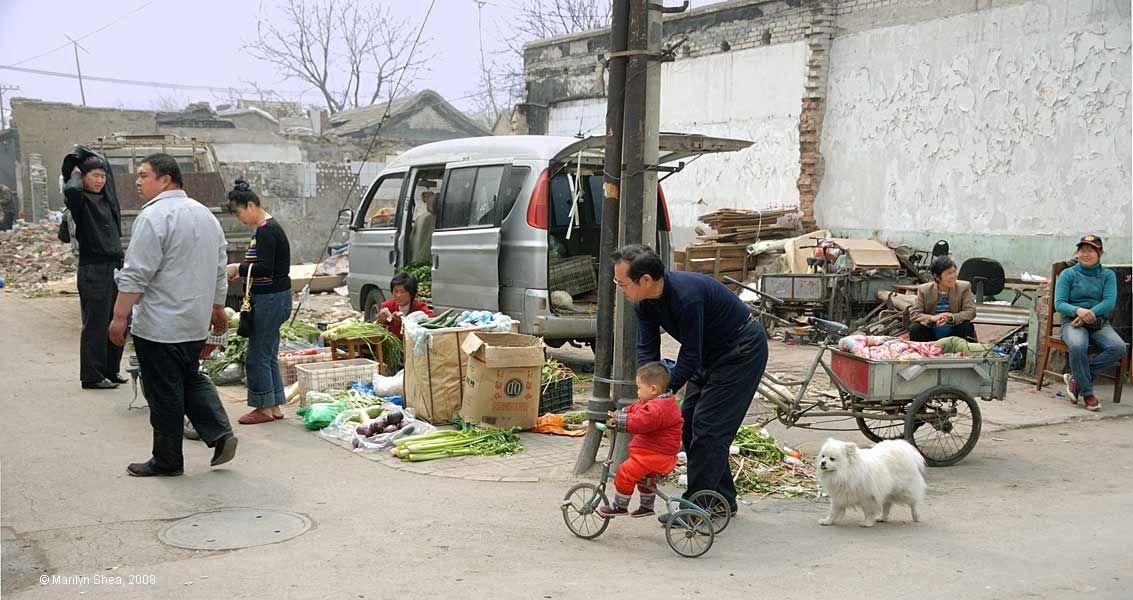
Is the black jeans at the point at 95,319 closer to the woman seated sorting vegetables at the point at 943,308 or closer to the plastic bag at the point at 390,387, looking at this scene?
the plastic bag at the point at 390,387

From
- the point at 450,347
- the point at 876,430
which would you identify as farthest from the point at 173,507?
the point at 876,430

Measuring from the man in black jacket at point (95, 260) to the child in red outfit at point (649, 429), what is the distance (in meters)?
6.02

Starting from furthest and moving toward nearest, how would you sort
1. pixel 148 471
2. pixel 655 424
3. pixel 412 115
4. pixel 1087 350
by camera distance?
1. pixel 412 115
2. pixel 1087 350
3. pixel 148 471
4. pixel 655 424

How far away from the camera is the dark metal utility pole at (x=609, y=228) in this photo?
6.70m

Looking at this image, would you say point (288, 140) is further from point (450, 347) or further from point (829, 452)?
point (829, 452)

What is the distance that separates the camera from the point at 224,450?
655 cm

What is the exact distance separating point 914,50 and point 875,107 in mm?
1142

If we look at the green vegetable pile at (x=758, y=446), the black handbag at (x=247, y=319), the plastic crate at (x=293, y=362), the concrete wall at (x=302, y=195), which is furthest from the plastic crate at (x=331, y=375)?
the concrete wall at (x=302, y=195)

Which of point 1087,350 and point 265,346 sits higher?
point 265,346

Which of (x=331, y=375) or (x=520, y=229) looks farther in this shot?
(x=520, y=229)

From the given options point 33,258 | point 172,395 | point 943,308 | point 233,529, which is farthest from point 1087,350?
point 33,258

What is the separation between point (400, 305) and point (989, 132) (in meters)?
10.1

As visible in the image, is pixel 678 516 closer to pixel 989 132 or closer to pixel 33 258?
pixel 989 132

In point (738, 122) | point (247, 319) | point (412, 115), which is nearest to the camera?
point (247, 319)
